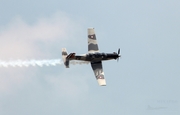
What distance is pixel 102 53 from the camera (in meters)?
100

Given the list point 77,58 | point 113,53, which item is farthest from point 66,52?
point 113,53

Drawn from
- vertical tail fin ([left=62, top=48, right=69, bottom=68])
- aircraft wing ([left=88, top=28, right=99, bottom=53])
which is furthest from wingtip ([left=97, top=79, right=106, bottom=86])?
aircraft wing ([left=88, top=28, right=99, bottom=53])

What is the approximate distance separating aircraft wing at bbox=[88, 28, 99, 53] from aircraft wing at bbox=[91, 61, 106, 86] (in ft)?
10.2

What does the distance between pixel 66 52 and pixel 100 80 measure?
859 centimetres

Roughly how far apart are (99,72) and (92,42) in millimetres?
7103

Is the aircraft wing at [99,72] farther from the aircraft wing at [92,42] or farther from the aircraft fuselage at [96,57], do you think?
the aircraft wing at [92,42]

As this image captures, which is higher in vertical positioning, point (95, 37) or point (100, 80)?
point (95, 37)

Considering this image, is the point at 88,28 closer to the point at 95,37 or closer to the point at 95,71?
the point at 95,37

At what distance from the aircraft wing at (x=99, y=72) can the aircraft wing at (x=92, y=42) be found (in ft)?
10.2

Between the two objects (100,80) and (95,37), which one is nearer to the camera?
(100,80)

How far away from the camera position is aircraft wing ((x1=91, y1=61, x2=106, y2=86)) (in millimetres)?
96812

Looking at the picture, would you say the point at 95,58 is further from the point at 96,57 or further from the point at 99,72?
the point at 99,72

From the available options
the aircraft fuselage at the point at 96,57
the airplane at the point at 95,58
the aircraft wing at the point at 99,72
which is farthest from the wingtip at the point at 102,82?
the aircraft fuselage at the point at 96,57

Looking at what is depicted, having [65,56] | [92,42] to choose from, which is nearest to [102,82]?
[65,56]
